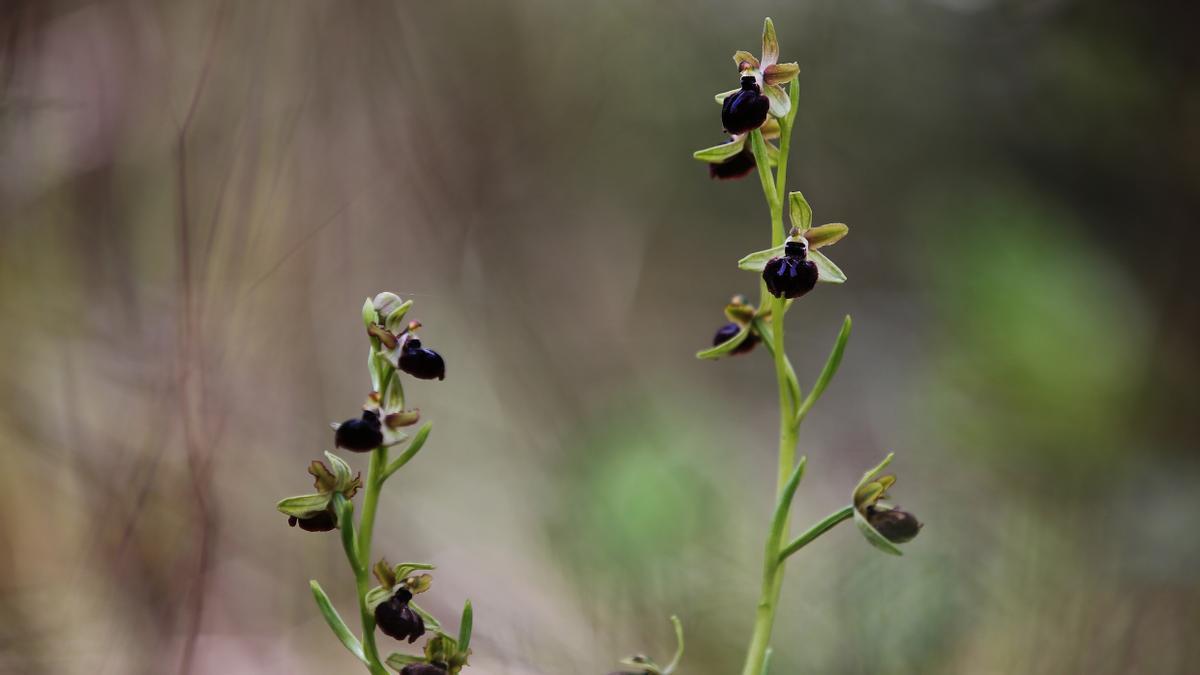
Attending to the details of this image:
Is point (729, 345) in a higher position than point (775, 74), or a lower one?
lower

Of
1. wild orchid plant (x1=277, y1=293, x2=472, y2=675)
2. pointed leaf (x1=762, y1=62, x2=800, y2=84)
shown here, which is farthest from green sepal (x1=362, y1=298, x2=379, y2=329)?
pointed leaf (x1=762, y1=62, x2=800, y2=84)

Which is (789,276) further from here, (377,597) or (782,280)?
(377,597)

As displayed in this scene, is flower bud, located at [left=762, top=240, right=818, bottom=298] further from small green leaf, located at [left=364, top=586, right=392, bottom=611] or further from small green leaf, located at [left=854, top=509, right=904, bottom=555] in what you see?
small green leaf, located at [left=364, top=586, right=392, bottom=611]

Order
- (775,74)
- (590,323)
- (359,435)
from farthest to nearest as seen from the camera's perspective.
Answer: (590,323) → (775,74) → (359,435)

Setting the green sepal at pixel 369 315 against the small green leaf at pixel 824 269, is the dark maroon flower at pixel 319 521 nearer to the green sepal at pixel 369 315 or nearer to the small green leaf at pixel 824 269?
the green sepal at pixel 369 315

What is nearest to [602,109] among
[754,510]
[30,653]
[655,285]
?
[655,285]

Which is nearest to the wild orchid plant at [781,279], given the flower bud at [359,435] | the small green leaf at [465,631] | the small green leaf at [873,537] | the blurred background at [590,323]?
the small green leaf at [873,537]

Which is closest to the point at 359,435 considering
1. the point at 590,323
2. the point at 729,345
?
the point at 729,345
